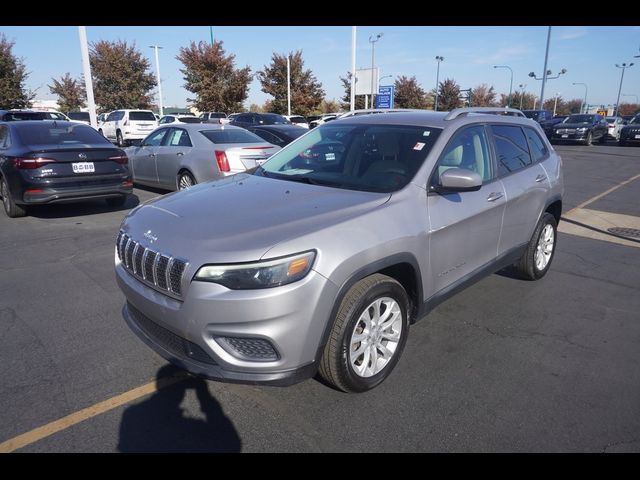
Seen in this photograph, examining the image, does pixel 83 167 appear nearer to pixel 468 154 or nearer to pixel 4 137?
pixel 4 137

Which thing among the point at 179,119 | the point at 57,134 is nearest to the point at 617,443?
the point at 57,134

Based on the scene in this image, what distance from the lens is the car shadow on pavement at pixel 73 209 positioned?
793cm

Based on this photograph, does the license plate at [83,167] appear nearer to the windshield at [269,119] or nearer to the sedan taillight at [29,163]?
the sedan taillight at [29,163]

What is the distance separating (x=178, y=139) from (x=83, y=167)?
84.5 inches

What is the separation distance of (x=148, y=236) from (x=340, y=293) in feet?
4.07

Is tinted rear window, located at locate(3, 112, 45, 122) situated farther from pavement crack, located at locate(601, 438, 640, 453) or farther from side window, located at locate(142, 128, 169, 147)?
pavement crack, located at locate(601, 438, 640, 453)

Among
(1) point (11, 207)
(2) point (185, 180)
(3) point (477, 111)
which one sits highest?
(3) point (477, 111)

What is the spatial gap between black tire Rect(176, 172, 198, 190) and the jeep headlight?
638cm

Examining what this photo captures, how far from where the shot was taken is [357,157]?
3707 millimetres

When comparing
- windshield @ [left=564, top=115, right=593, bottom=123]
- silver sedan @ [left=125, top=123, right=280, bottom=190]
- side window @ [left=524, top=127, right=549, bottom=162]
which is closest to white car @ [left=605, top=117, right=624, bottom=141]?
windshield @ [left=564, top=115, right=593, bottom=123]

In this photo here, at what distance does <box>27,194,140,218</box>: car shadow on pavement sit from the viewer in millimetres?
7926

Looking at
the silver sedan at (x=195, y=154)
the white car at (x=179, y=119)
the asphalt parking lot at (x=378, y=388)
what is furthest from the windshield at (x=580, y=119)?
the asphalt parking lot at (x=378, y=388)

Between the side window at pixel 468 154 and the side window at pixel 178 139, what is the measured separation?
6.16 m
